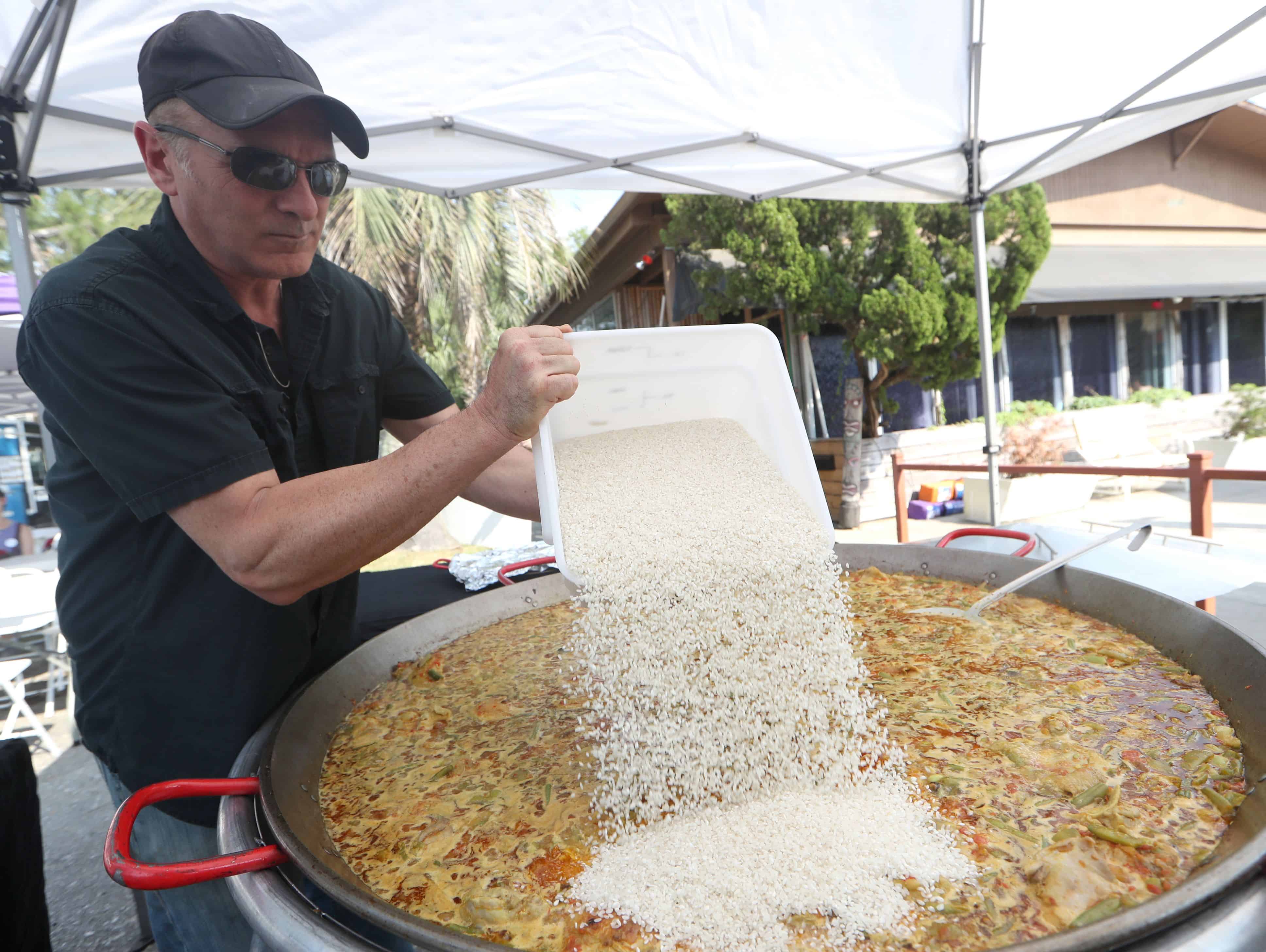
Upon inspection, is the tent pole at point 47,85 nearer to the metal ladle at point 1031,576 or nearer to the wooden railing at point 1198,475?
the metal ladle at point 1031,576

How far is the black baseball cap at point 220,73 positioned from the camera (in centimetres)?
112

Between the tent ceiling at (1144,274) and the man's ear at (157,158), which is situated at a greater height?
the tent ceiling at (1144,274)

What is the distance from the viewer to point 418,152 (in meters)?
3.42

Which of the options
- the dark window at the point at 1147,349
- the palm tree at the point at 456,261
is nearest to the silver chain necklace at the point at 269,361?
the palm tree at the point at 456,261

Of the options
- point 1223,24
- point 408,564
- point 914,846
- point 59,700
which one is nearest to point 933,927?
point 914,846

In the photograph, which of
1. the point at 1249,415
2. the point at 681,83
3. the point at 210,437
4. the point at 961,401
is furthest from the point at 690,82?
the point at 1249,415

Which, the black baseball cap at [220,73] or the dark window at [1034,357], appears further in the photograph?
the dark window at [1034,357]

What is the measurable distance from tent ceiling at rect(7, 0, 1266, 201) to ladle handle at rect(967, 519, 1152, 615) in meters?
2.04

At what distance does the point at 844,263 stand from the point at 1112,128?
3.99m

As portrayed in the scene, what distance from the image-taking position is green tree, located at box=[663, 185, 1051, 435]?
725 centimetres

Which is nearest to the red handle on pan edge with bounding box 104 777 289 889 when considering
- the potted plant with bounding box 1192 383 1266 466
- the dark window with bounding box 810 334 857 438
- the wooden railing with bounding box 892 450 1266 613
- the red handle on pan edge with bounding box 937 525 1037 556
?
the red handle on pan edge with bounding box 937 525 1037 556

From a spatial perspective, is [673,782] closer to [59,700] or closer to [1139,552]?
[1139,552]

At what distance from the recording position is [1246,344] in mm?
12281

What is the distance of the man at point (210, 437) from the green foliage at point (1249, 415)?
9991 millimetres
